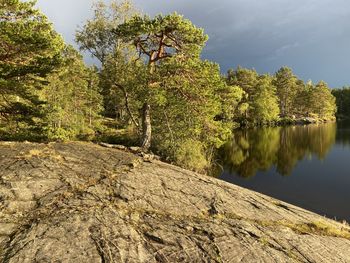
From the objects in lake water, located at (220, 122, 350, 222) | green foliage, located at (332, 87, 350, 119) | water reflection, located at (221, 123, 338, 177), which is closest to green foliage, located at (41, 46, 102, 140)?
lake water, located at (220, 122, 350, 222)

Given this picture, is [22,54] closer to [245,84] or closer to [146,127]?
[146,127]

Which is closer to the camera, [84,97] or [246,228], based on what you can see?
[246,228]

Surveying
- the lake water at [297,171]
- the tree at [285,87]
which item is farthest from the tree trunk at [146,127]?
the tree at [285,87]

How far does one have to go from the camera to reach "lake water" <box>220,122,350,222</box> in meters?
26.0

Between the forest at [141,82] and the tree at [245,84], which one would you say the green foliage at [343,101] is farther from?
the forest at [141,82]

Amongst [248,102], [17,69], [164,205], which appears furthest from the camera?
[248,102]

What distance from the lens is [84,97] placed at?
47.9m

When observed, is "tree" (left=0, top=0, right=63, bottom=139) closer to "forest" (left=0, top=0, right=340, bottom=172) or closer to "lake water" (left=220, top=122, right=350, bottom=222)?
"forest" (left=0, top=0, right=340, bottom=172)

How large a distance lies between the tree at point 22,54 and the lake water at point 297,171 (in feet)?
66.8

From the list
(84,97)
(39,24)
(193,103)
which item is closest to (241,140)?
(84,97)

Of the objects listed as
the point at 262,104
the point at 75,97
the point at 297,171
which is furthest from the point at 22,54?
the point at 262,104

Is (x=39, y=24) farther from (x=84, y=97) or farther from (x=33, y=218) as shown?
(x=84, y=97)

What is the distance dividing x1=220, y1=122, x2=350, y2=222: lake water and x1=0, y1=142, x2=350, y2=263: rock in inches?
480

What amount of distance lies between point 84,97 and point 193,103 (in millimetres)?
27519
